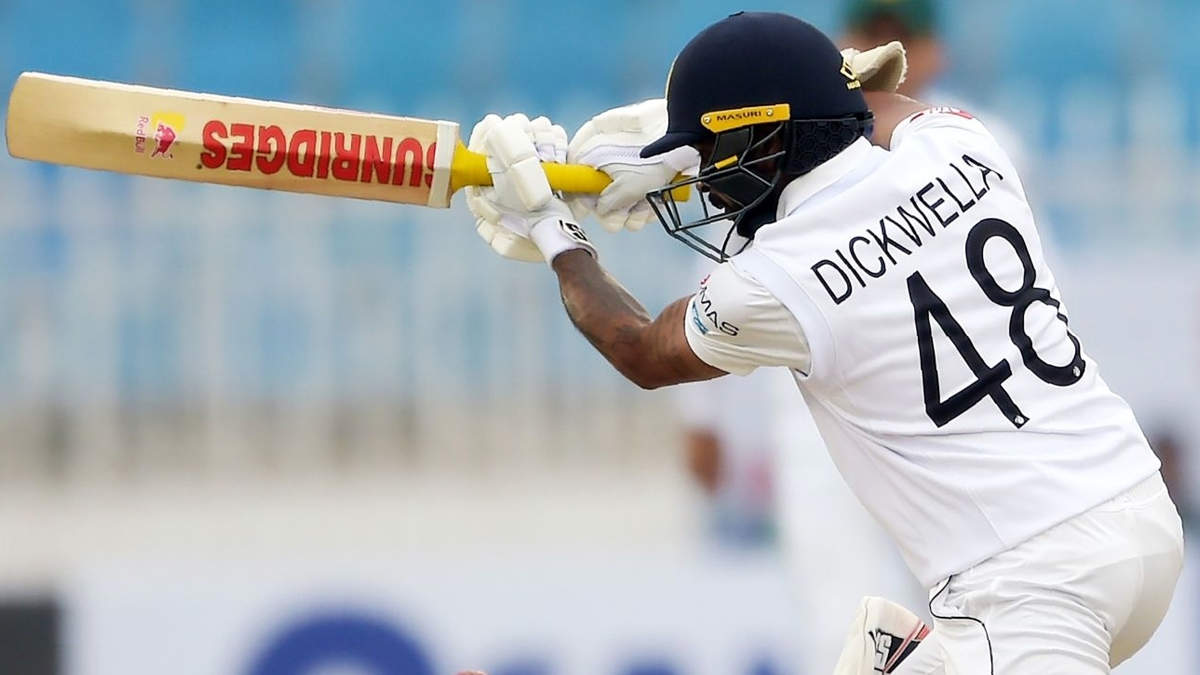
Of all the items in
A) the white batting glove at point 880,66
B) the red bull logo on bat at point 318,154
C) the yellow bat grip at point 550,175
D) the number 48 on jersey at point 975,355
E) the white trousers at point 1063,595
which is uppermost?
the white batting glove at point 880,66

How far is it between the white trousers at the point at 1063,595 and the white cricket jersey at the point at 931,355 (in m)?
0.03

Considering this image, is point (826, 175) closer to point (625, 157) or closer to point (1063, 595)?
point (625, 157)

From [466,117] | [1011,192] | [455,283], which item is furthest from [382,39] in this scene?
[1011,192]

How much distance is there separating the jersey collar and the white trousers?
534 mm

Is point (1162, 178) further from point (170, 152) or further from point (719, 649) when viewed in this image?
point (170, 152)

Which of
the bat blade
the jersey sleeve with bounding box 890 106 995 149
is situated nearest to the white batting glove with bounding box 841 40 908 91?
the jersey sleeve with bounding box 890 106 995 149

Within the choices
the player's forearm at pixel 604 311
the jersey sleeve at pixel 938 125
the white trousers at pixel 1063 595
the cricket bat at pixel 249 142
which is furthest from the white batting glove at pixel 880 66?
the white trousers at pixel 1063 595

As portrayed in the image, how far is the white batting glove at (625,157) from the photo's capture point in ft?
9.04

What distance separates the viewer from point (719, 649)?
423cm

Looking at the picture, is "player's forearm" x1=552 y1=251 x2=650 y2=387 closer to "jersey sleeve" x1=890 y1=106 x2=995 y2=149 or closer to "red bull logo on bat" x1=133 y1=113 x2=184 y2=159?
"jersey sleeve" x1=890 y1=106 x2=995 y2=149

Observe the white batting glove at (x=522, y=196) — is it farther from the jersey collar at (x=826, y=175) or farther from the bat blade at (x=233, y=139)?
the jersey collar at (x=826, y=175)

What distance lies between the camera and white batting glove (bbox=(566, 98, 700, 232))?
9.04 feet

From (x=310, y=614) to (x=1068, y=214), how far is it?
2950mm

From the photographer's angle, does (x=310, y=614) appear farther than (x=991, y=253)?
Yes
